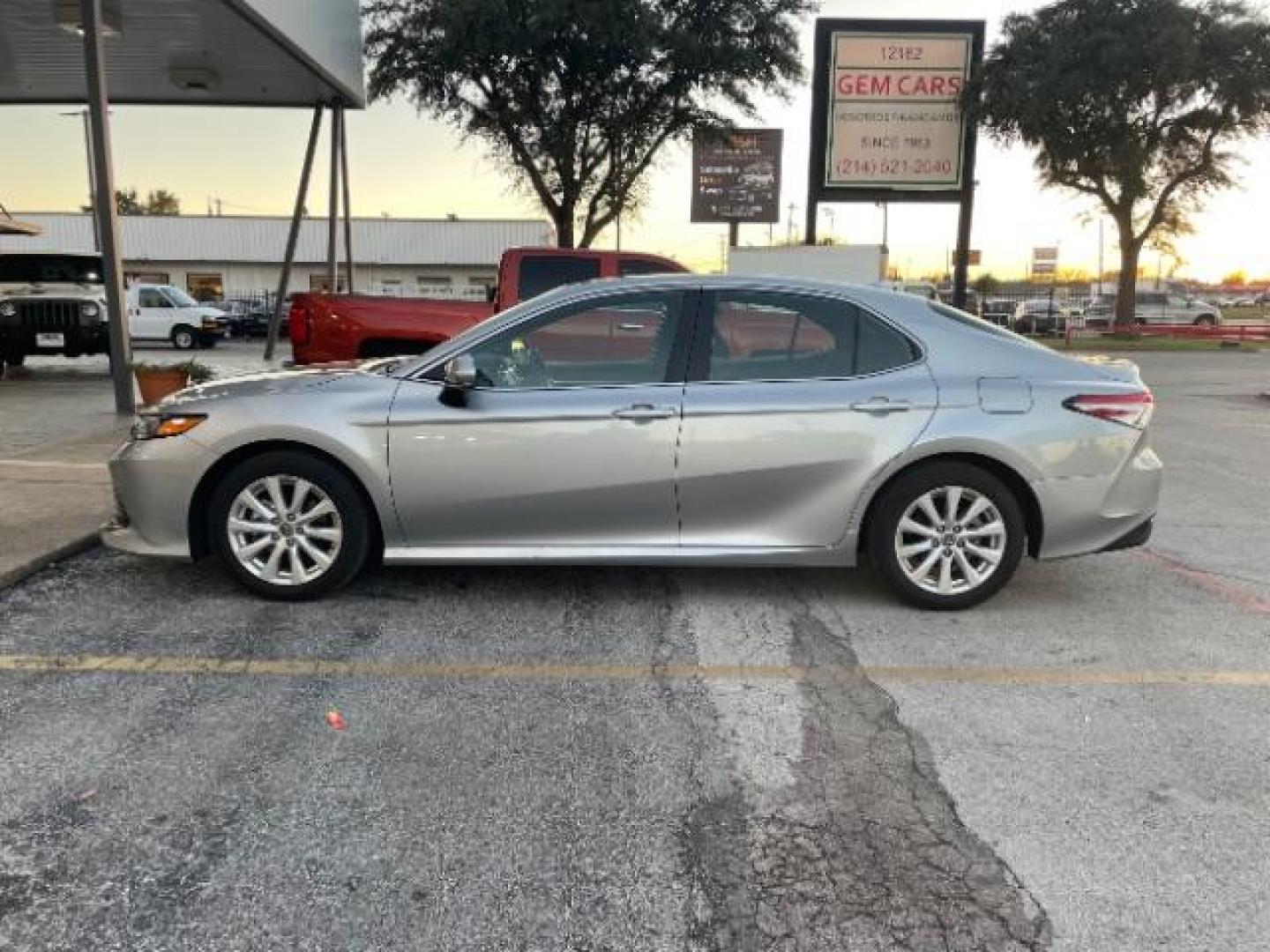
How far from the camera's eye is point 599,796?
3.12 metres

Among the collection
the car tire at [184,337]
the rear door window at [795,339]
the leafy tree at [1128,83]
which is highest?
the leafy tree at [1128,83]

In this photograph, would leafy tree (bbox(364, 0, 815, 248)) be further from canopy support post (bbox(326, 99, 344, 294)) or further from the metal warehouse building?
the metal warehouse building

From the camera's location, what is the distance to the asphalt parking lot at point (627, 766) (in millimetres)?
2553

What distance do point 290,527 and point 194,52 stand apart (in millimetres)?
11675

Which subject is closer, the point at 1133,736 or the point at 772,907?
the point at 772,907

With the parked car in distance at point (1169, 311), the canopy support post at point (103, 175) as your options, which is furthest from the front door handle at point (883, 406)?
the parked car in distance at point (1169, 311)

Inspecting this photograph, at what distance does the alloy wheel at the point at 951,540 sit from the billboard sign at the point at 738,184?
31746 mm

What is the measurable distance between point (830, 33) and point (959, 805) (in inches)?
785

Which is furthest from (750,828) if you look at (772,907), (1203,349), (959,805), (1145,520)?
(1203,349)

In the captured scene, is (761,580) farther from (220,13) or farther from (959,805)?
(220,13)

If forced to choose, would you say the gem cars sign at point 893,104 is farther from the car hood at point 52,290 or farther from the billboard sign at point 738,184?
the billboard sign at point 738,184

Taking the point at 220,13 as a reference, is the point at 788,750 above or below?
below

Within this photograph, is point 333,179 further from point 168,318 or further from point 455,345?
point 455,345

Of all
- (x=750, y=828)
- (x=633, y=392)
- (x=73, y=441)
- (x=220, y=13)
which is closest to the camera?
(x=750, y=828)
